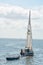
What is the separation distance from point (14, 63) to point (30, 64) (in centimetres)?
624

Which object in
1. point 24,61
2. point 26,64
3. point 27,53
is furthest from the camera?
point 27,53

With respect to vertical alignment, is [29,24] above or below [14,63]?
above

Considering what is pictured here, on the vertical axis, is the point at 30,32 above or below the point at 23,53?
above

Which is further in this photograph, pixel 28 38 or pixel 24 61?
pixel 28 38

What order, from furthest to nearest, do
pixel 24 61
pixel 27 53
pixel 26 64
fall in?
1. pixel 27 53
2. pixel 24 61
3. pixel 26 64

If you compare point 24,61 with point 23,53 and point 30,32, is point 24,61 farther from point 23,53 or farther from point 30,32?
point 30,32

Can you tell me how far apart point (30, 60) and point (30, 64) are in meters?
10.5

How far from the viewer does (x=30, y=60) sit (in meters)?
116

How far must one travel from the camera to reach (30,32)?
12625 cm

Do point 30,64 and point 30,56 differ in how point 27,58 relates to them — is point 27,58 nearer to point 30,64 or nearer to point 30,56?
point 30,56

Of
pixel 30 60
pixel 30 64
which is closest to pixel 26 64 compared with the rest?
pixel 30 64

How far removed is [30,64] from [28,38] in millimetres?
22714

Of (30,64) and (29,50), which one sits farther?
(29,50)

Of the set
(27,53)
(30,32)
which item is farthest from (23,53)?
(30,32)
